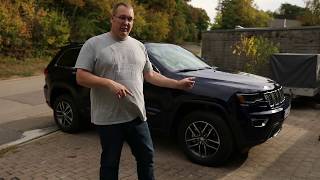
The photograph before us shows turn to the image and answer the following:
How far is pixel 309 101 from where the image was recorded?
1035cm

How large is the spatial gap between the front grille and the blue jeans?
233 cm

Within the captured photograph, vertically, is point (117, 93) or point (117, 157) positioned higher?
point (117, 93)

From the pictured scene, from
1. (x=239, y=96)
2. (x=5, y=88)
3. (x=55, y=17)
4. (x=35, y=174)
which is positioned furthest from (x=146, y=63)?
(x=55, y=17)

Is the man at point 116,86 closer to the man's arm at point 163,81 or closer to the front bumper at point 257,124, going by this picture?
the man's arm at point 163,81

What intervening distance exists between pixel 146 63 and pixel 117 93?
2.23 ft

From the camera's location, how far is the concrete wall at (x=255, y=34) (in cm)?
1288

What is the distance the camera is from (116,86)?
3186 mm

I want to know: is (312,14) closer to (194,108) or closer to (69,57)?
(69,57)

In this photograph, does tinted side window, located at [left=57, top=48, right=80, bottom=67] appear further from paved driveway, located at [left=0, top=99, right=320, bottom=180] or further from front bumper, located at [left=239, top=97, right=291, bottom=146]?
front bumper, located at [left=239, top=97, right=291, bottom=146]

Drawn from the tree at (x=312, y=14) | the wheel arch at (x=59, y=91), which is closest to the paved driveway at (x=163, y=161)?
the wheel arch at (x=59, y=91)

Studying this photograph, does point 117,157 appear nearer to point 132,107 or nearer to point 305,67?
point 132,107

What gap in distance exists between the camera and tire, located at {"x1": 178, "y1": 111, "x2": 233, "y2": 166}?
5.29m

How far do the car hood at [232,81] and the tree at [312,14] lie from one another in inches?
1657

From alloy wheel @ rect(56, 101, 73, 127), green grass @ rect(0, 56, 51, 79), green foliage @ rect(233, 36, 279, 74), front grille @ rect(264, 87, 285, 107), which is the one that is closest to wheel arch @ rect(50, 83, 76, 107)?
alloy wheel @ rect(56, 101, 73, 127)
